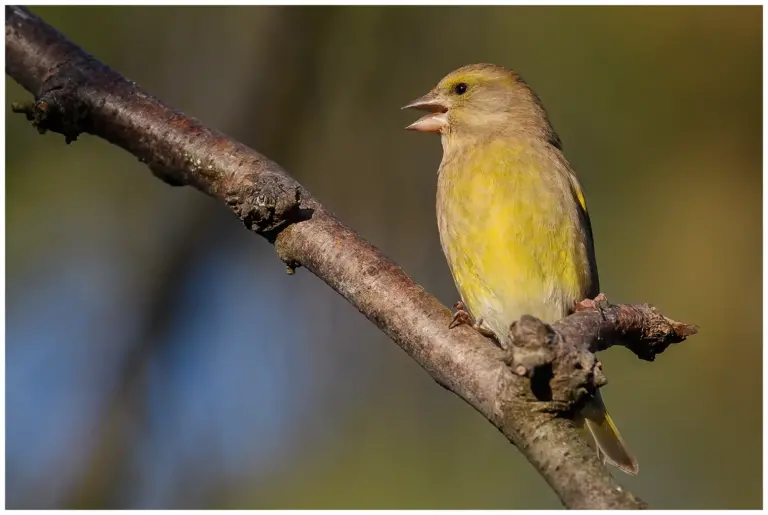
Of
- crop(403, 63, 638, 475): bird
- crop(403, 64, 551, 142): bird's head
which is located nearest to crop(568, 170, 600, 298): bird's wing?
crop(403, 63, 638, 475): bird

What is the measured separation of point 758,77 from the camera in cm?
536

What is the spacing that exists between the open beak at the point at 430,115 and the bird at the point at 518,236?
0.90 ft

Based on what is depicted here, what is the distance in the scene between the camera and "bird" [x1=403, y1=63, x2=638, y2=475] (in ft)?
13.5

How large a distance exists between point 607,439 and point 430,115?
2.12 meters

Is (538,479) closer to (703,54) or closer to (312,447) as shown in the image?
(312,447)

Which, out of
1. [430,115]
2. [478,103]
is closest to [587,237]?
[478,103]

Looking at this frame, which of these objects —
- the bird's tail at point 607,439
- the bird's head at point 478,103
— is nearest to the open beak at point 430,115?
the bird's head at point 478,103

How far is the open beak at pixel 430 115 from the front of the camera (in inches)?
193

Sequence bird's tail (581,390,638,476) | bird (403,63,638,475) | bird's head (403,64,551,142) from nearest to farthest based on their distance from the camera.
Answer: bird's tail (581,390,638,476), bird (403,63,638,475), bird's head (403,64,551,142)

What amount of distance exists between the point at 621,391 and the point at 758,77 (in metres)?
2.22

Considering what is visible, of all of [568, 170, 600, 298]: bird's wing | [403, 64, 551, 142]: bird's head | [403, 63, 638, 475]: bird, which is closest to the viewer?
[403, 63, 638, 475]: bird

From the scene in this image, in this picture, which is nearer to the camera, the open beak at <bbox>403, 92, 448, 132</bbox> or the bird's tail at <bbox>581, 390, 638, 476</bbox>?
the bird's tail at <bbox>581, 390, 638, 476</bbox>

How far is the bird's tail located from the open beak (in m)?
1.80

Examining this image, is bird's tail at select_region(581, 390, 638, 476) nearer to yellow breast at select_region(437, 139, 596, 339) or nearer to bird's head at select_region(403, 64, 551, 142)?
yellow breast at select_region(437, 139, 596, 339)
